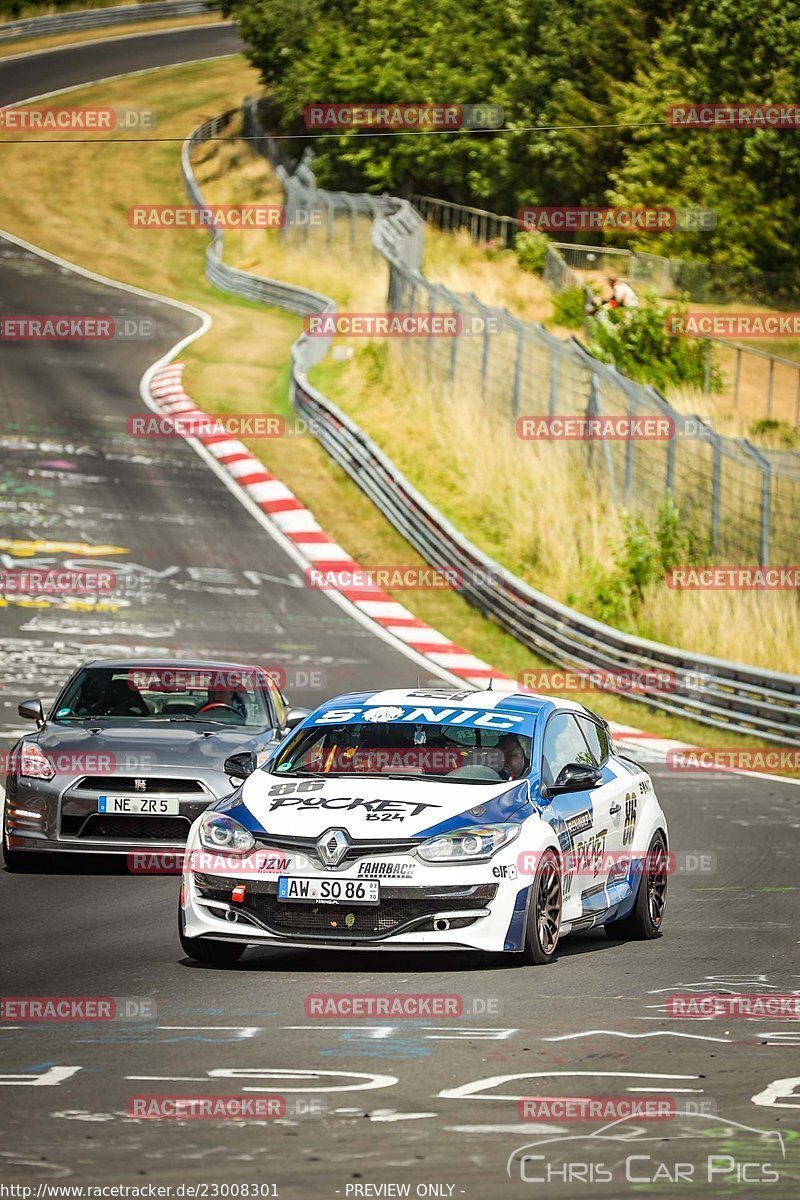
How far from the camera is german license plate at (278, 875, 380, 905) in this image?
970 centimetres

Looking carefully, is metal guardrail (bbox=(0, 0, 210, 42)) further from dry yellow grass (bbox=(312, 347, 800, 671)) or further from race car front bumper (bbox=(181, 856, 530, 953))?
race car front bumper (bbox=(181, 856, 530, 953))

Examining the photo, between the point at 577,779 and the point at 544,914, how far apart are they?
0.78 metres

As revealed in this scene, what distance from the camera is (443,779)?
1055 centimetres

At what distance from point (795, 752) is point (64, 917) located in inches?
479

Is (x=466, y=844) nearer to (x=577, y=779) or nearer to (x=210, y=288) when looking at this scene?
(x=577, y=779)

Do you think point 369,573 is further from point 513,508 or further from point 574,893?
point 574,893

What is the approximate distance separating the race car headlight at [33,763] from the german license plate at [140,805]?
0.42 m

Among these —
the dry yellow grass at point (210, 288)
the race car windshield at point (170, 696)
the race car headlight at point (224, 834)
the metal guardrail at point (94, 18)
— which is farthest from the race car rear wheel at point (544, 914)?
the metal guardrail at point (94, 18)

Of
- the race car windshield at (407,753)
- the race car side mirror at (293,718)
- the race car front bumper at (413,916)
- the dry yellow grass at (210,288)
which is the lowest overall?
the dry yellow grass at (210,288)

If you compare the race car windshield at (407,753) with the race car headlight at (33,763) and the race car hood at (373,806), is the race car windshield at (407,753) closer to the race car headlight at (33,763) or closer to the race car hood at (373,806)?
the race car hood at (373,806)

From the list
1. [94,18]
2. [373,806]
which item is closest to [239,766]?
[373,806]

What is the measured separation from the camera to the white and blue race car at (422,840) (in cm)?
973

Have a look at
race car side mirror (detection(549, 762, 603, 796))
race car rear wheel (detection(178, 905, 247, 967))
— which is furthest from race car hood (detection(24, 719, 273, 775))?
race car side mirror (detection(549, 762, 603, 796))

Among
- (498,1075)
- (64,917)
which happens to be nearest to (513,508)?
(64,917)
